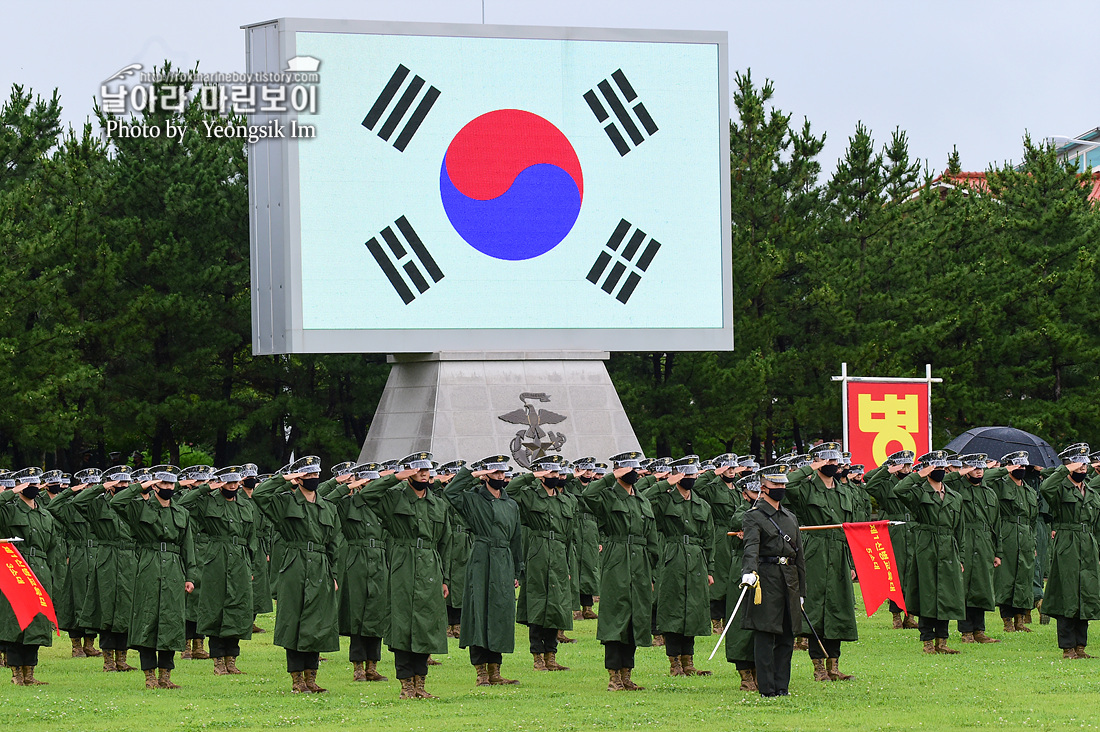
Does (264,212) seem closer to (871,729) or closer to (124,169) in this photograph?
(124,169)

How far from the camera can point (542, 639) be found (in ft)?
45.4

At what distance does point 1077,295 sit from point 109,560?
22.2m

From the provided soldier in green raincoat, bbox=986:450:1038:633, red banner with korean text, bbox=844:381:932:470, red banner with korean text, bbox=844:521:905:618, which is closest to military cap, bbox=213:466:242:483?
red banner with korean text, bbox=844:521:905:618

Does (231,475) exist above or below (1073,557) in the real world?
above

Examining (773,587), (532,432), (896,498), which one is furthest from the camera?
(532,432)

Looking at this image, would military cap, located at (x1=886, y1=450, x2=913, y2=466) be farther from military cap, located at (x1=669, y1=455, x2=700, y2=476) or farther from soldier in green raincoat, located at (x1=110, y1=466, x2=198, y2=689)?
soldier in green raincoat, located at (x1=110, y1=466, x2=198, y2=689)

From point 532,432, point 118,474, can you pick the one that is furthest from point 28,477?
point 532,432

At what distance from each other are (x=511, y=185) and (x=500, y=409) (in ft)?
11.9

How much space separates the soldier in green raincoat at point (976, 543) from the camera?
49.5 feet

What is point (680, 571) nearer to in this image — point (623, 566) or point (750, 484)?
point (623, 566)

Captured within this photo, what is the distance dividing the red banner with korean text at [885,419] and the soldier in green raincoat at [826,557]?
10.8m

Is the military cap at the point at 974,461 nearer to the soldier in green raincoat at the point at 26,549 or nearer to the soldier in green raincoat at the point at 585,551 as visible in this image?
the soldier in green raincoat at the point at 585,551

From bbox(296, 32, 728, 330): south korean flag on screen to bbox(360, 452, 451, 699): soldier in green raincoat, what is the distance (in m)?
13.7

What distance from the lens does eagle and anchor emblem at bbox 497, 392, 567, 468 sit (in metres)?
26.8
